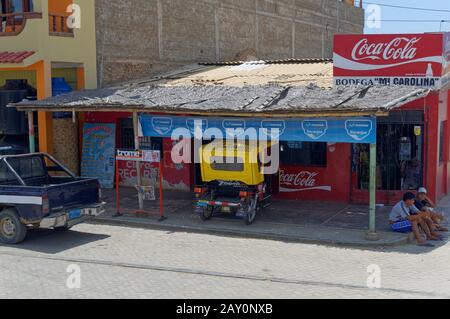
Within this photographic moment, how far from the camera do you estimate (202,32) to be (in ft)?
89.8

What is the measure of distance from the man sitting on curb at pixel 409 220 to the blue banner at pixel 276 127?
1666 millimetres

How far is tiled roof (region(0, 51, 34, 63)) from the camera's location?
724 inches

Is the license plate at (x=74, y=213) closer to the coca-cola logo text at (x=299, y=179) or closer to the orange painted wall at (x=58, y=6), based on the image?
the coca-cola logo text at (x=299, y=179)

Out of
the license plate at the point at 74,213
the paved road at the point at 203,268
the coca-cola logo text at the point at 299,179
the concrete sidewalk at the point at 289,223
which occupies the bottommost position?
the paved road at the point at 203,268

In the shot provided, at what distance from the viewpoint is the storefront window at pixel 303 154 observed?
1750cm

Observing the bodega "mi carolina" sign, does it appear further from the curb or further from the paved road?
the paved road

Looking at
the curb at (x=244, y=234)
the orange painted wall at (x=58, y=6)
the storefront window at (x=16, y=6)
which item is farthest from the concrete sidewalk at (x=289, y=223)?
the orange painted wall at (x=58, y=6)

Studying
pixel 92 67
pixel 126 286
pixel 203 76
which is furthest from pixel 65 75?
pixel 126 286

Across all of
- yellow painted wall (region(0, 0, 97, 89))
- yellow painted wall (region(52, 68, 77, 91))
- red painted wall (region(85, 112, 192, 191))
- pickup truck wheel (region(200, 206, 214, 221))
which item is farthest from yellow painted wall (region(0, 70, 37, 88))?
pickup truck wheel (region(200, 206, 214, 221))

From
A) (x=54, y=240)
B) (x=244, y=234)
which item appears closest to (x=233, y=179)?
(x=244, y=234)

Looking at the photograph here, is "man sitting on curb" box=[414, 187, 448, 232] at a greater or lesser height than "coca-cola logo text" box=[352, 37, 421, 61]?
lesser

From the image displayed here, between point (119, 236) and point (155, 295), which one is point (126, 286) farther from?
point (119, 236)

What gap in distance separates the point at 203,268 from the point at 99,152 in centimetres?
1033

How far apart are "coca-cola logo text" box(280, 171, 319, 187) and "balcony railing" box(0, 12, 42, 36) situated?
30.5ft
